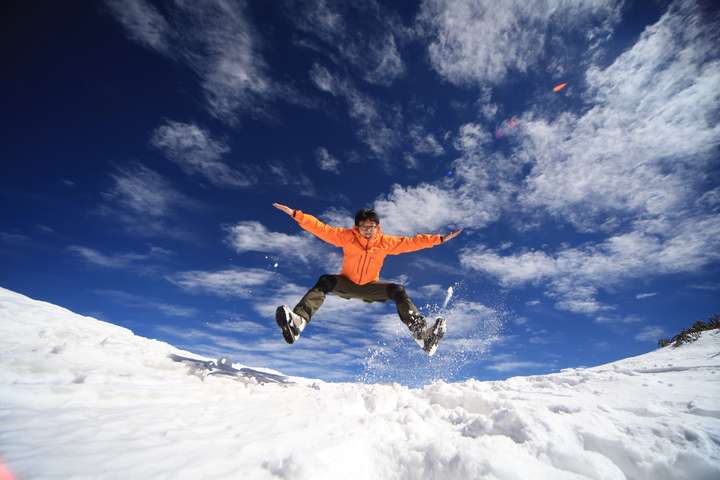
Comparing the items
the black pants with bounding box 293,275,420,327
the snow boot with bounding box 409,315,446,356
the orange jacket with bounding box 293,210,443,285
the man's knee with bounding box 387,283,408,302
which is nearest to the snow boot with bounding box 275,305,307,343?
the black pants with bounding box 293,275,420,327

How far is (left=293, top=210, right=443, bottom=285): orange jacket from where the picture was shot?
256 inches

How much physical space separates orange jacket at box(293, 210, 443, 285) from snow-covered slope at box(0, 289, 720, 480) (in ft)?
9.19

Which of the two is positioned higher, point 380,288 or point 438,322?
point 380,288

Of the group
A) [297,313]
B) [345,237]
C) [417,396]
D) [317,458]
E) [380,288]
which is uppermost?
[345,237]

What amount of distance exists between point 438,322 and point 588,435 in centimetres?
378

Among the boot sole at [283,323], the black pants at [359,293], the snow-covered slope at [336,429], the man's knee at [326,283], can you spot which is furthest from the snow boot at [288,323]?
the snow-covered slope at [336,429]

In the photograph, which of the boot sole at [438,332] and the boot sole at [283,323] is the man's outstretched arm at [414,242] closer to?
the boot sole at [438,332]

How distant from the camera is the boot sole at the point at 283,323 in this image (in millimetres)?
5555

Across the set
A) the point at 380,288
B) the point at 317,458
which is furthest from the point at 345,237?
the point at 317,458

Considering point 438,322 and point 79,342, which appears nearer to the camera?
point 79,342

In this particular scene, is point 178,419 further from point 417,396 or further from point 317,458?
point 417,396

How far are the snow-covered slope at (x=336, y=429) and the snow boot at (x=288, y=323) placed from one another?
1.28m

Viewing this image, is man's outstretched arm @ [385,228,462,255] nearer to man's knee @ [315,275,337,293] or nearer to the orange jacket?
the orange jacket

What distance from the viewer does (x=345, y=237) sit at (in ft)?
21.4
